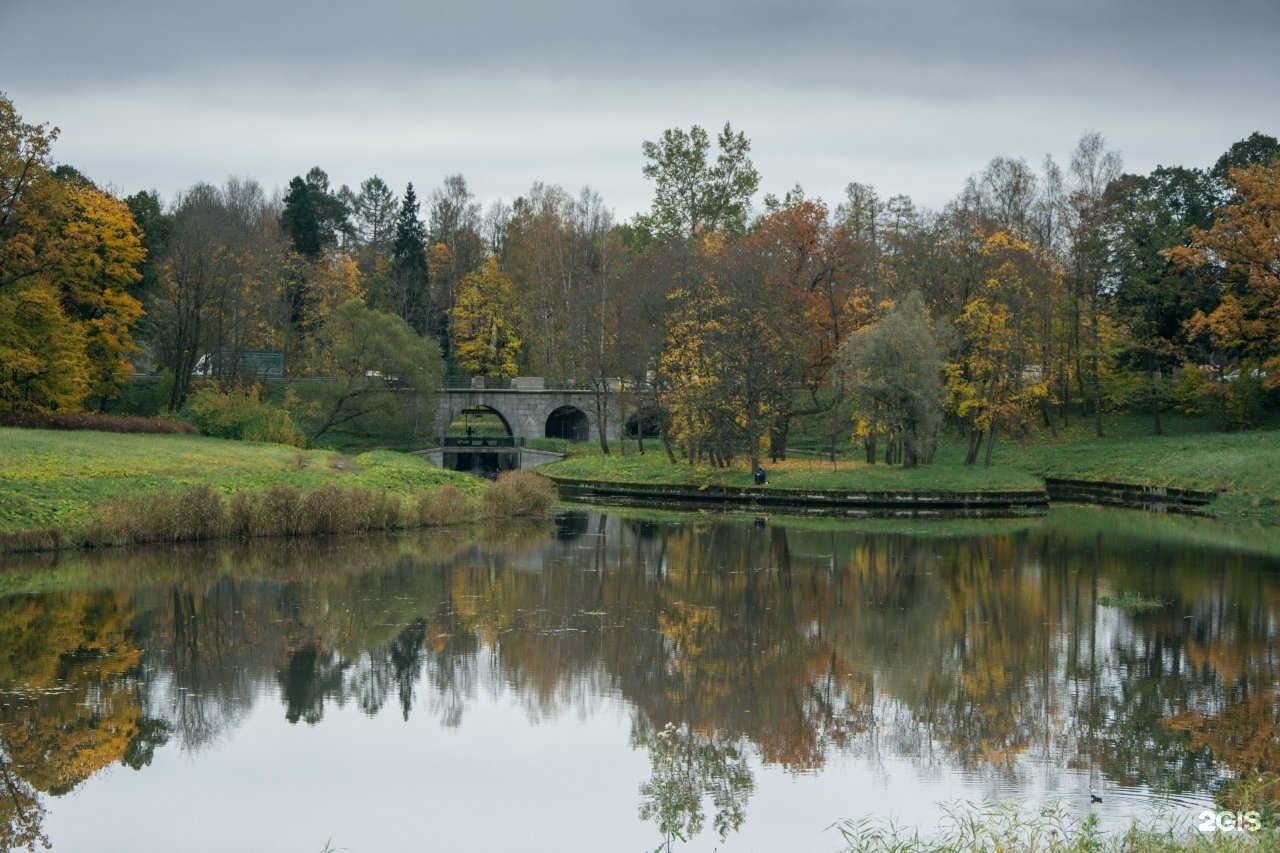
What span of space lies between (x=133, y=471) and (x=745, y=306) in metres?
20.4

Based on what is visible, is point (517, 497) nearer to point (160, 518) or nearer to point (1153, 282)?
point (160, 518)

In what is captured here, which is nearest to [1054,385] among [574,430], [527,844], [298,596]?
[574,430]

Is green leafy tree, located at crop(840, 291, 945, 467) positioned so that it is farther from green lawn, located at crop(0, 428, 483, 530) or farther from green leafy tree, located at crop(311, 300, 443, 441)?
green leafy tree, located at crop(311, 300, 443, 441)

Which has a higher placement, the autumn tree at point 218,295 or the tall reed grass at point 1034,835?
the autumn tree at point 218,295

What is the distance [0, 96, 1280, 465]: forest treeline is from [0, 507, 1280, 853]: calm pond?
17.8 m

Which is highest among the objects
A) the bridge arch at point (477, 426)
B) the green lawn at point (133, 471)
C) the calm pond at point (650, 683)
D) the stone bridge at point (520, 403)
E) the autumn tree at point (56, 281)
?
the autumn tree at point (56, 281)

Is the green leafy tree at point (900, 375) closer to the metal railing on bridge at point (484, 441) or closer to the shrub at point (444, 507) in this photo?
the shrub at point (444, 507)

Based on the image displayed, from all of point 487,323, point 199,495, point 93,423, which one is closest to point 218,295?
point 93,423

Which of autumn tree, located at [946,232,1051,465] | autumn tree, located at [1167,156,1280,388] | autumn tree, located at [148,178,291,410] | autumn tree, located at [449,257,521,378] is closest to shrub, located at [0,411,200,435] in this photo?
autumn tree, located at [148,178,291,410]

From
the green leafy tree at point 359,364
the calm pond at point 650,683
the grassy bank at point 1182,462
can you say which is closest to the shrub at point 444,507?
the calm pond at point 650,683

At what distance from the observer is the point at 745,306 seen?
41.8m

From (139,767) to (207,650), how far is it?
5058 mm

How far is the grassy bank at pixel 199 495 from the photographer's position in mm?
25641

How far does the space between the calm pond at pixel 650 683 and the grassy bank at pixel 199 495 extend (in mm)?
1839
